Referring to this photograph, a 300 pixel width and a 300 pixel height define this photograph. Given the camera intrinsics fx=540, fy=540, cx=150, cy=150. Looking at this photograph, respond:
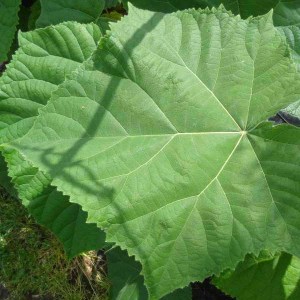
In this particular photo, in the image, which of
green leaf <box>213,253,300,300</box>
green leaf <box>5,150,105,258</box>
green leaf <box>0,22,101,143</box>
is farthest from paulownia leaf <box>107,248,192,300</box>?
green leaf <box>0,22,101,143</box>

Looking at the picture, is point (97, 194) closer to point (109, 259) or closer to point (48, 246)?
point (109, 259)

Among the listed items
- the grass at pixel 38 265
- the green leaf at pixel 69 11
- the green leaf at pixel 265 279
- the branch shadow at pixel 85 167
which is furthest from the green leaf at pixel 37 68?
the grass at pixel 38 265

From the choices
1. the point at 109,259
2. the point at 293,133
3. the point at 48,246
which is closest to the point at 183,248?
the point at 293,133

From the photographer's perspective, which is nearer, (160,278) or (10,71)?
(160,278)

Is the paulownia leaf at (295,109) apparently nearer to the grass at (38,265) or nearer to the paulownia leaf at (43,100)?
the paulownia leaf at (43,100)

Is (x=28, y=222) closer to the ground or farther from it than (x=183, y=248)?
closer to the ground

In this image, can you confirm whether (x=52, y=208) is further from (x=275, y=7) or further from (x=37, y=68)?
(x=275, y=7)

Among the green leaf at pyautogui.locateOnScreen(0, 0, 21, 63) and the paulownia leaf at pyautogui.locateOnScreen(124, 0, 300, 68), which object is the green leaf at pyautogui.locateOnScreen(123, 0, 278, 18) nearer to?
the paulownia leaf at pyautogui.locateOnScreen(124, 0, 300, 68)
